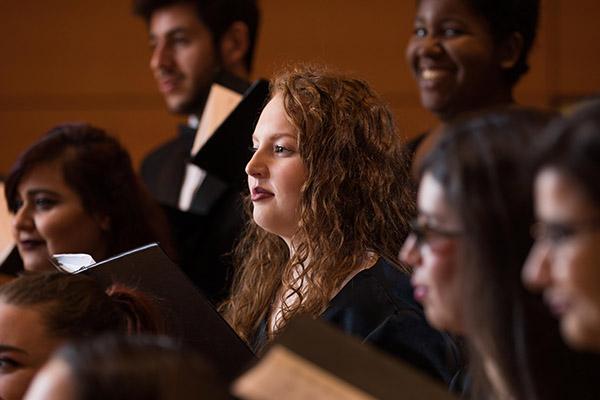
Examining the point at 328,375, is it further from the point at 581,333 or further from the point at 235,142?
the point at 235,142

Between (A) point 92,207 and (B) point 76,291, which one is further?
(A) point 92,207

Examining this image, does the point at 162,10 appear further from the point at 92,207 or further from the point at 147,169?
the point at 92,207

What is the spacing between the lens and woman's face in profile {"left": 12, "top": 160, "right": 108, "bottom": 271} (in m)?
2.94

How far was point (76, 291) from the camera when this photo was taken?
2.01m

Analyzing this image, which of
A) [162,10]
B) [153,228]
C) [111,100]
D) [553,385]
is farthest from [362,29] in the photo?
[553,385]

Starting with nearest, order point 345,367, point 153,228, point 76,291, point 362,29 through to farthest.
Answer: point 345,367 < point 76,291 < point 153,228 < point 362,29

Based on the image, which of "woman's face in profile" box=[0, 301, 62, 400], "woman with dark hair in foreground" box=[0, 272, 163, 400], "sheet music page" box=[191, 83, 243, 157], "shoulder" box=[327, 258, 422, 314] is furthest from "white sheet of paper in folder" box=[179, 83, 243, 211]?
"woman's face in profile" box=[0, 301, 62, 400]

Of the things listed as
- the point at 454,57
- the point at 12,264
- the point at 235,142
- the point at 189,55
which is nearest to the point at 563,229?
the point at 235,142

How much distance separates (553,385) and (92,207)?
1.76 metres

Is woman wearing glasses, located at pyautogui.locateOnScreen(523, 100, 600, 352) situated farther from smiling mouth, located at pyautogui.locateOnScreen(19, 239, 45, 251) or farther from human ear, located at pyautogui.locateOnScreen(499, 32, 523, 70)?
smiling mouth, located at pyautogui.locateOnScreen(19, 239, 45, 251)

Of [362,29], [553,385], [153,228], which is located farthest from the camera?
[362,29]

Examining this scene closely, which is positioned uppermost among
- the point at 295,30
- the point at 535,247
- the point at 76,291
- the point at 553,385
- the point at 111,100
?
the point at 535,247

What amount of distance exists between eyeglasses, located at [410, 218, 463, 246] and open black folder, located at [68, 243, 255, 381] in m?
0.63

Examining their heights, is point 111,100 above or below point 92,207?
below
